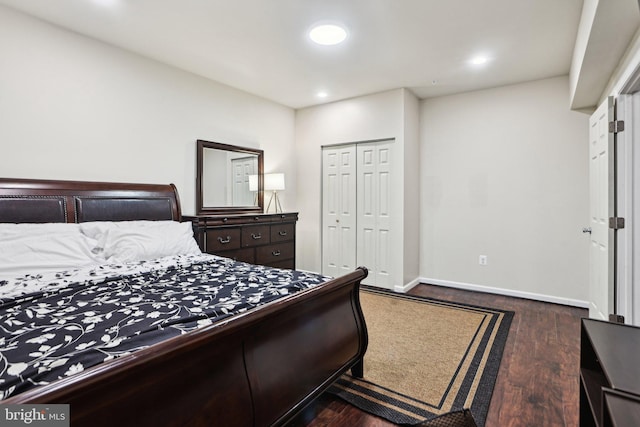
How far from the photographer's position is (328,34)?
272cm

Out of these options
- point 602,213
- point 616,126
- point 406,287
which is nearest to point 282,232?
point 406,287

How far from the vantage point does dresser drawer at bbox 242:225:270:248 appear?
3.56m

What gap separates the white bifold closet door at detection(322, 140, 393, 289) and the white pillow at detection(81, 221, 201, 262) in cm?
229

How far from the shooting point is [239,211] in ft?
13.4

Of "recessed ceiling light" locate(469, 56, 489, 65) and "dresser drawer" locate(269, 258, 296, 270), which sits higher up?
"recessed ceiling light" locate(469, 56, 489, 65)

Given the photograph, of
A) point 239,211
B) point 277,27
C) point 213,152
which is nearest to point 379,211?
point 239,211

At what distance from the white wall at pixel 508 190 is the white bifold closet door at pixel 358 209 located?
64 cm

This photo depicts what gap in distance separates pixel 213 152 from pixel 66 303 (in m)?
2.54

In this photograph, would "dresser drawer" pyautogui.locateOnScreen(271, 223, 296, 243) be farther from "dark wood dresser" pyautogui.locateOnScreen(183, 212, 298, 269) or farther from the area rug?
the area rug

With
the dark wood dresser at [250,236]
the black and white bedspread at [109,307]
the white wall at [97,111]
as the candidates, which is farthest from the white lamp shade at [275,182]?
the black and white bedspread at [109,307]

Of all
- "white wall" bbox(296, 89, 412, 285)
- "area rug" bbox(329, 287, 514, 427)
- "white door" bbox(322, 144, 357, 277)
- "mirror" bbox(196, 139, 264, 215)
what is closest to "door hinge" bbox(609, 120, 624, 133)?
"area rug" bbox(329, 287, 514, 427)

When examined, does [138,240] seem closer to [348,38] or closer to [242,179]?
[242,179]

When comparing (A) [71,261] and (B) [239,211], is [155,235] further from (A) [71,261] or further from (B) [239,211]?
(B) [239,211]

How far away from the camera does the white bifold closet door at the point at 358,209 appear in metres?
4.22
